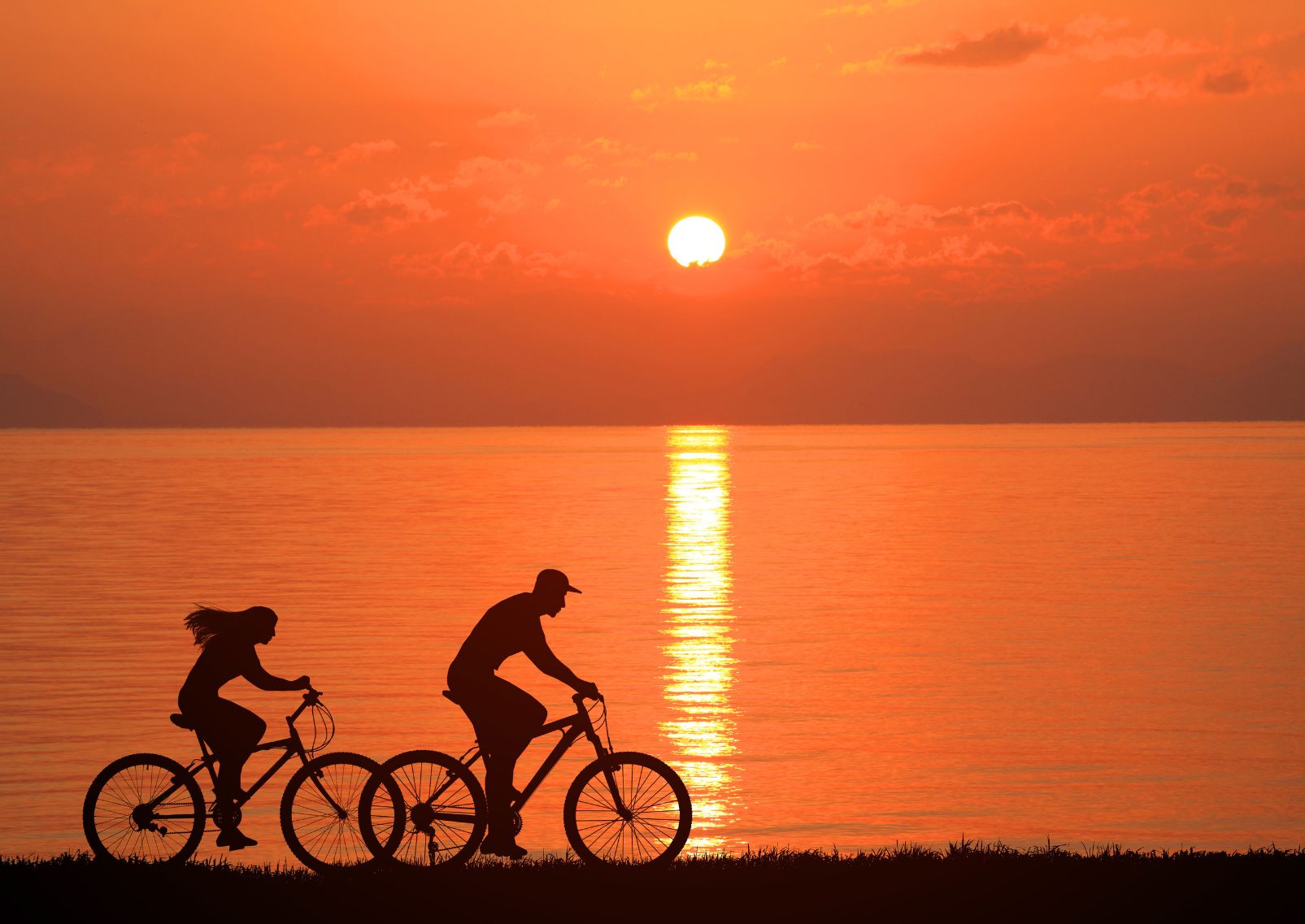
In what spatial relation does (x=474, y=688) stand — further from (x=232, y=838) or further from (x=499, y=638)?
(x=232, y=838)

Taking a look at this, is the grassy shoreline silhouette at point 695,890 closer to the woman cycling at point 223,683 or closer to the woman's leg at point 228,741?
the woman's leg at point 228,741

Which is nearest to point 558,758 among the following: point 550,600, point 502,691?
point 502,691

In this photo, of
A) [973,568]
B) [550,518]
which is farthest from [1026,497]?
[973,568]

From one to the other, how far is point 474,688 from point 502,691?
8.5 inches

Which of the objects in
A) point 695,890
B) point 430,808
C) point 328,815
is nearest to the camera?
point 695,890

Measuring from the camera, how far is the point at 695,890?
1078 centimetres

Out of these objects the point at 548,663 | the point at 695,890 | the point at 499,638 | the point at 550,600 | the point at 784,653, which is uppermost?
the point at 784,653

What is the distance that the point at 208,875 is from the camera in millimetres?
11047

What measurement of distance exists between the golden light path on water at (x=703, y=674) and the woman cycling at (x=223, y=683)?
6.16 metres

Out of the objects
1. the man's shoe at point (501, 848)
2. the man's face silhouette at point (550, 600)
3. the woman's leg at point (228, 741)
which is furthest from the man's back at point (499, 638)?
the woman's leg at point (228, 741)

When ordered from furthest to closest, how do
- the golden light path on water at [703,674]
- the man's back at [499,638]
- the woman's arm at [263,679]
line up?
the golden light path on water at [703,674]
the man's back at [499,638]
the woman's arm at [263,679]

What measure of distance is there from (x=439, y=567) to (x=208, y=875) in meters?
36.2

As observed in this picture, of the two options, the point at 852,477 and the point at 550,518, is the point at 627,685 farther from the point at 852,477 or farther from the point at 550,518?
the point at 852,477

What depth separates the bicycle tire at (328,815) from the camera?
11266 mm
